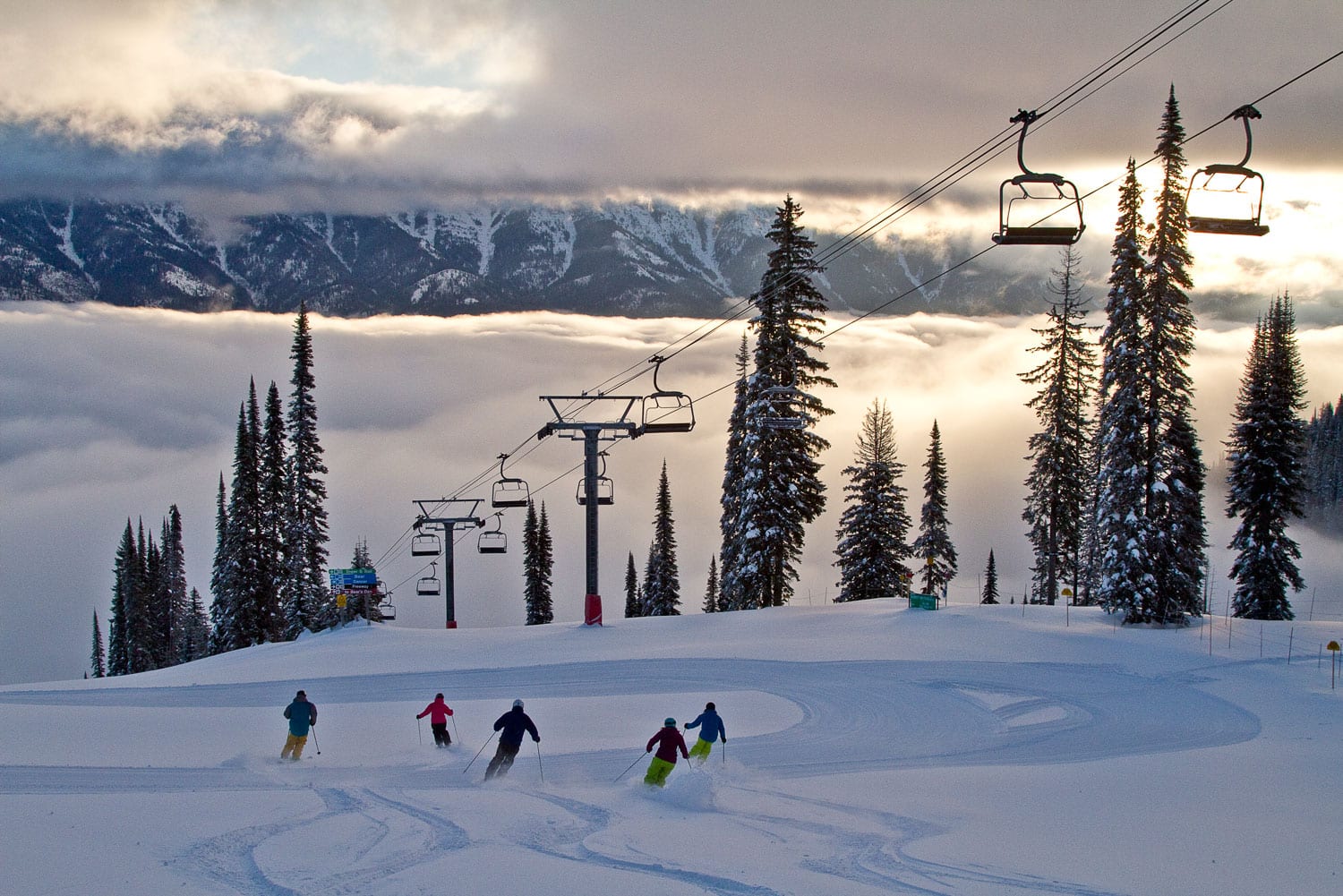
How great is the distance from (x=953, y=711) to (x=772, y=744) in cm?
585

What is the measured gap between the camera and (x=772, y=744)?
2183cm

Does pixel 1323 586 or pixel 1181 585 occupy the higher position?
pixel 1181 585

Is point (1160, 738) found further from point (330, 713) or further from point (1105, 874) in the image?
point (330, 713)

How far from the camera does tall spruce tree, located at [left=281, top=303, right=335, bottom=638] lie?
204 feet

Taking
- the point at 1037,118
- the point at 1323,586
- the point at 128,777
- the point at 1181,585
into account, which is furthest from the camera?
the point at 1323,586

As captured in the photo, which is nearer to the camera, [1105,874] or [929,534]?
[1105,874]

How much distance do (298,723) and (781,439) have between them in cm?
2943

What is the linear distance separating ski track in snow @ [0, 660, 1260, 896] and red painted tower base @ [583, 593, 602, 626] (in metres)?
8.69

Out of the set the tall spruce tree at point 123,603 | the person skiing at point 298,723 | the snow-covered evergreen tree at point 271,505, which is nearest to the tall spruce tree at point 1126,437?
the person skiing at point 298,723

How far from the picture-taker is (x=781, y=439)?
4638cm

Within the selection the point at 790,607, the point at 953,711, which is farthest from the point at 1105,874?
the point at 790,607

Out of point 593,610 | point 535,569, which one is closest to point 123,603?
point 535,569

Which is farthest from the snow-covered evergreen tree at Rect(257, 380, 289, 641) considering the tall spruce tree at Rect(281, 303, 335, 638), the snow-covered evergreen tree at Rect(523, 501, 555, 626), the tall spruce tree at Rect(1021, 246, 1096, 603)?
the tall spruce tree at Rect(1021, 246, 1096, 603)

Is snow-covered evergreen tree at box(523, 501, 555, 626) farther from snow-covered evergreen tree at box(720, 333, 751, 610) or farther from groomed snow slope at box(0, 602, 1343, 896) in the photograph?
groomed snow slope at box(0, 602, 1343, 896)
